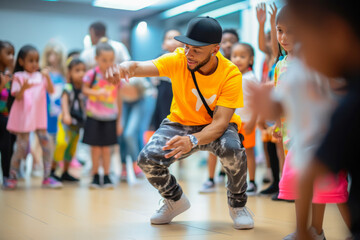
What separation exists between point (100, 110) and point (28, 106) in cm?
63

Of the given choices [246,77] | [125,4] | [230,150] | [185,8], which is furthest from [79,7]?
[230,150]

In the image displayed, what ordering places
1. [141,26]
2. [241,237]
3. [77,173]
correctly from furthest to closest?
[141,26] < [77,173] < [241,237]

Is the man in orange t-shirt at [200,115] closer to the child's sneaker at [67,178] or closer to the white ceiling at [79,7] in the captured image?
the child's sneaker at [67,178]

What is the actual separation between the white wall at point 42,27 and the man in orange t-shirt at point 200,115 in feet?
22.3

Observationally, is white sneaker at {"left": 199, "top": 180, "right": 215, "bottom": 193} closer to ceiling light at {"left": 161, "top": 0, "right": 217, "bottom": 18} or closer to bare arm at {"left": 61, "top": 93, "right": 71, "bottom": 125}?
bare arm at {"left": 61, "top": 93, "right": 71, "bottom": 125}

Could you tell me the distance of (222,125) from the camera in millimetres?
2381

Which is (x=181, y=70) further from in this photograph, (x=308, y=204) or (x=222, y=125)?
(x=308, y=204)

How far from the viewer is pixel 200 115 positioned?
2492 millimetres

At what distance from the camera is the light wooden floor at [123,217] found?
2.17 metres

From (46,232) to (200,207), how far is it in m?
1.12

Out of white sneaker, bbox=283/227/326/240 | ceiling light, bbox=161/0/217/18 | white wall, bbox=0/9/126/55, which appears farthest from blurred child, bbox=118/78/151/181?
white wall, bbox=0/9/126/55

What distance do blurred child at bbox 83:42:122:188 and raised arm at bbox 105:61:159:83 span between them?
1.67 meters

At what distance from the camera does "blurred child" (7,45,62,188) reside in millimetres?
3805

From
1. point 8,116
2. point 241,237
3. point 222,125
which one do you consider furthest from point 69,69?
point 241,237
